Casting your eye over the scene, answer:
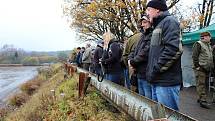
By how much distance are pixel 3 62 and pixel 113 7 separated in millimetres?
137873

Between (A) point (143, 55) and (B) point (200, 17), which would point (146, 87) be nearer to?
(A) point (143, 55)

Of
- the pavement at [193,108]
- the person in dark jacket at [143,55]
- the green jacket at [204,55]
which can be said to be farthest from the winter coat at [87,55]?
the person in dark jacket at [143,55]

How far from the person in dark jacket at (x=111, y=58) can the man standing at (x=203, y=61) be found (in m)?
2.03

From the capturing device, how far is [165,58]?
496 centimetres

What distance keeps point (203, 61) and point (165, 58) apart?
458cm

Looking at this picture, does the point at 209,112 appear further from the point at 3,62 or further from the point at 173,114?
the point at 3,62

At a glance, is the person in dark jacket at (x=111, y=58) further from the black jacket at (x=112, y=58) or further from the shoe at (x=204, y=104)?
the shoe at (x=204, y=104)

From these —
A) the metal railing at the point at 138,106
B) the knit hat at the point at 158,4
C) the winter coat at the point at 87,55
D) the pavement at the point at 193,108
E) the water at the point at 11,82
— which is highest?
the knit hat at the point at 158,4

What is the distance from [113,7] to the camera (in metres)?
27.1

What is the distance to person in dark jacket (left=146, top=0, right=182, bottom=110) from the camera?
496 cm

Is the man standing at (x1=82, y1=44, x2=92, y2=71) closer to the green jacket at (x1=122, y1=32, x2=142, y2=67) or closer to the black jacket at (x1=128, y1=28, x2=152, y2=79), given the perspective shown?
the green jacket at (x1=122, y1=32, x2=142, y2=67)

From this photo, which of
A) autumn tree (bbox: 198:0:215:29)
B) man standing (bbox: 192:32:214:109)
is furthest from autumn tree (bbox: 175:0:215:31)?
man standing (bbox: 192:32:214:109)

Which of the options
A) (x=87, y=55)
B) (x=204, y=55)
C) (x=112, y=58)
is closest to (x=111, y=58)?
(x=112, y=58)

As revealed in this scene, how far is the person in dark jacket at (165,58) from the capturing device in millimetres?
4961
